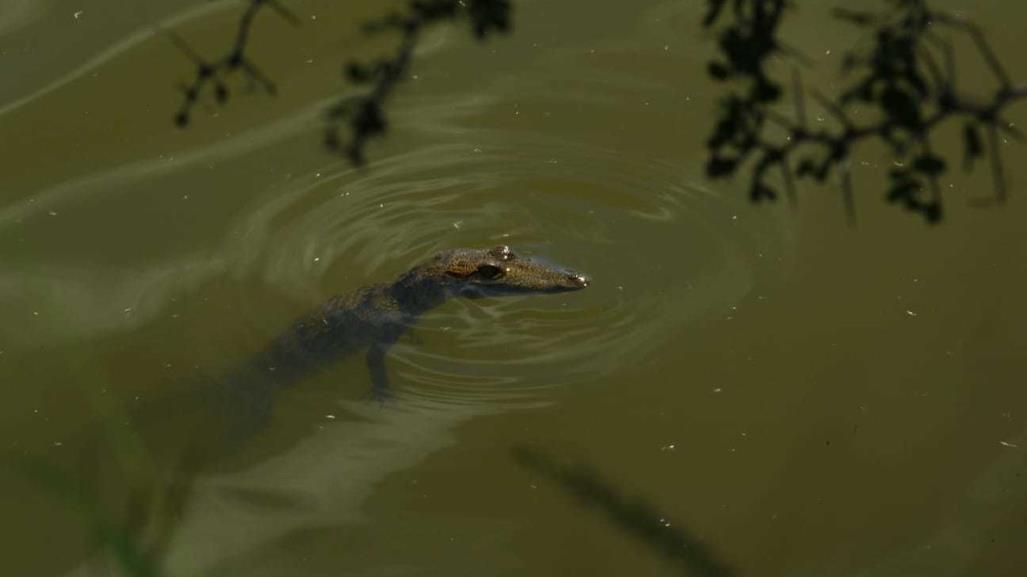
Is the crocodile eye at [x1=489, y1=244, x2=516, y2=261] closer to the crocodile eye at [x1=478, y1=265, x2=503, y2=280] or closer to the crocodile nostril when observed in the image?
the crocodile eye at [x1=478, y1=265, x2=503, y2=280]

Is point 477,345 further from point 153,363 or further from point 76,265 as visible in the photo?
point 76,265

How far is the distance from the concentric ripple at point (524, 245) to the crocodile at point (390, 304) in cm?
9

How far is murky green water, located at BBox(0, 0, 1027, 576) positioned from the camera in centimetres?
537

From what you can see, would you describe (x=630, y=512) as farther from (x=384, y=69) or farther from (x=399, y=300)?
(x=384, y=69)

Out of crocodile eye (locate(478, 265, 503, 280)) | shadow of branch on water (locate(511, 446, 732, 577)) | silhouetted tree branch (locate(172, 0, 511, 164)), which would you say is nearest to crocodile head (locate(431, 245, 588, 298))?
crocodile eye (locate(478, 265, 503, 280))

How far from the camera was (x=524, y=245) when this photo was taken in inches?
264

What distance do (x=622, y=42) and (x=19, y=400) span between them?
3440 millimetres

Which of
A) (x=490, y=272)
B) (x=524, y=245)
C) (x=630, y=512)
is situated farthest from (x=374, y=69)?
(x=524, y=245)

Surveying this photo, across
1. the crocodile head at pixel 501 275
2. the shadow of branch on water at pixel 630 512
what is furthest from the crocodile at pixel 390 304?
the shadow of branch on water at pixel 630 512

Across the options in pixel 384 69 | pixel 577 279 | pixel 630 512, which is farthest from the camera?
pixel 577 279

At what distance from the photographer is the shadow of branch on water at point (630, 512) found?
5.14m

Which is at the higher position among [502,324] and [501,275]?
[501,275]

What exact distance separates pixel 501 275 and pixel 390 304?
20.7 inches

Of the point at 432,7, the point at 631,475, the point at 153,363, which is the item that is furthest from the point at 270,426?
the point at 432,7
